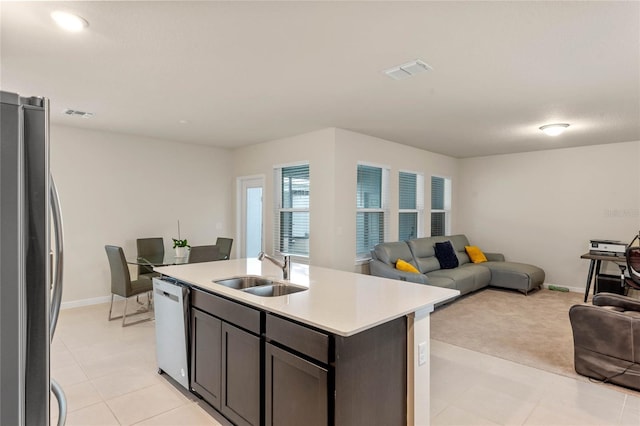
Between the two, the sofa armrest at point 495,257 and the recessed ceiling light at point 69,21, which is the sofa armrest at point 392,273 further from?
the recessed ceiling light at point 69,21

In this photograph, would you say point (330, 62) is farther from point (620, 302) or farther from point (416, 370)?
point (620, 302)

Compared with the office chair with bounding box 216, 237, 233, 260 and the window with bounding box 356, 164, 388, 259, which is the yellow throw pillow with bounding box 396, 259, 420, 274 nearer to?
the window with bounding box 356, 164, 388, 259

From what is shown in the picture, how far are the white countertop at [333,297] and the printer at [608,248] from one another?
15.1ft

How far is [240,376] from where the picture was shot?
2.12 meters

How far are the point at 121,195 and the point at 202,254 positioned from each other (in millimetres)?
1882

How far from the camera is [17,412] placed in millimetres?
929

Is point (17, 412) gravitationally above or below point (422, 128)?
below

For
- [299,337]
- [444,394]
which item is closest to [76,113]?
Answer: [299,337]

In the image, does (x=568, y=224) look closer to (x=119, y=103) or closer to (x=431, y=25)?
(x=431, y=25)

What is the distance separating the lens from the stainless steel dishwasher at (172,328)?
2.61 meters

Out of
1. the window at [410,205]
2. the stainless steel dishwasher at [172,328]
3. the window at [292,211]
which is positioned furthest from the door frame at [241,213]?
the stainless steel dishwasher at [172,328]

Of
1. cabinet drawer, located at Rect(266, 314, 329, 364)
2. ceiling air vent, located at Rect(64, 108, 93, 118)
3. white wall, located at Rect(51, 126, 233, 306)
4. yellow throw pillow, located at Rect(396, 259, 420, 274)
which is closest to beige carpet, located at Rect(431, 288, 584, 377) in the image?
yellow throw pillow, located at Rect(396, 259, 420, 274)

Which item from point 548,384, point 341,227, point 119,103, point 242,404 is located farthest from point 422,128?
point 242,404

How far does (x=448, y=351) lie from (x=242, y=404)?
88.3 inches
